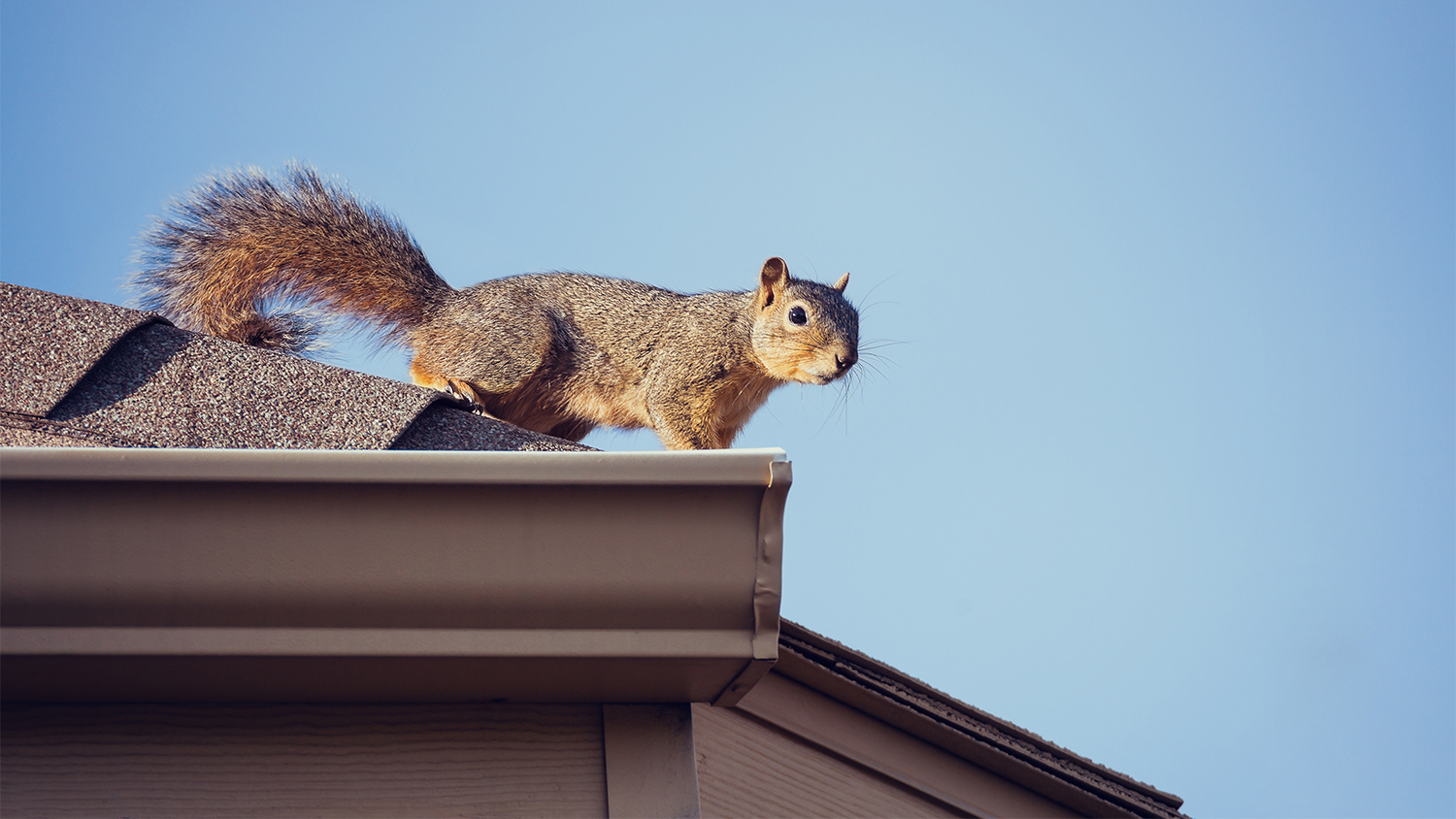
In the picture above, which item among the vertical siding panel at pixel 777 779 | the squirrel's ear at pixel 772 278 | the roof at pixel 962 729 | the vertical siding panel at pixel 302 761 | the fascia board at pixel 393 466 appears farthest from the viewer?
the squirrel's ear at pixel 772 278

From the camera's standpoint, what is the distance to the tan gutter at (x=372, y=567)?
48.6 inches

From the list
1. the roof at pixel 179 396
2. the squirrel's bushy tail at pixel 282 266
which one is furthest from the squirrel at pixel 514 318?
the roof at pixel 179 396

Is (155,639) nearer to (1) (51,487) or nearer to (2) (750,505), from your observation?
(1) (51,487)

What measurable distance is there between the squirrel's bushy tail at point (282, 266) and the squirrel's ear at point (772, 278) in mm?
1253

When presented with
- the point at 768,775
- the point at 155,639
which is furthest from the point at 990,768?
the point at 155,639

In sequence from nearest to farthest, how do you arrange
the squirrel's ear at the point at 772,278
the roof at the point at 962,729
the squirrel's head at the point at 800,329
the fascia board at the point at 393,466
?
the fascia board at the point at 393,466, the roof at the point at 962,729, the squirrel's head at the point at 800,329, the squirrel's ear at the point at 772,278

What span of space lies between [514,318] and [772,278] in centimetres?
121

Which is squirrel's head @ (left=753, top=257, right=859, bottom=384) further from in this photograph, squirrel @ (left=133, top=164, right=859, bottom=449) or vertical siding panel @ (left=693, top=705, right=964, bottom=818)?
vertical siding panel @ (left=693, top=705, right=964, bottom=818)

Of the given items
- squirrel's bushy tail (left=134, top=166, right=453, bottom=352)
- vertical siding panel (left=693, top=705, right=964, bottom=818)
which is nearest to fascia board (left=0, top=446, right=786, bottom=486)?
vertical siding panel (left=693, top=705, right=964, bottom=818)

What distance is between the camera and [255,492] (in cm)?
125

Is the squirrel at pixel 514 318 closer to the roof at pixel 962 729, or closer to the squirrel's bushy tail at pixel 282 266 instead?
the squirrel's bushy tail at pixel 282 266

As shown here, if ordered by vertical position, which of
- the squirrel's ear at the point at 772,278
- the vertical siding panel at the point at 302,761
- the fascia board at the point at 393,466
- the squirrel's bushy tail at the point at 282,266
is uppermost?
the squirrel's ear at the point at 772,278

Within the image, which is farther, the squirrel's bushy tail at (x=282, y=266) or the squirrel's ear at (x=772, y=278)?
the squirrel's ear at (x=772, y=278)

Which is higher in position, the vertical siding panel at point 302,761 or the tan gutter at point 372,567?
the tan gutter at point 372,567
